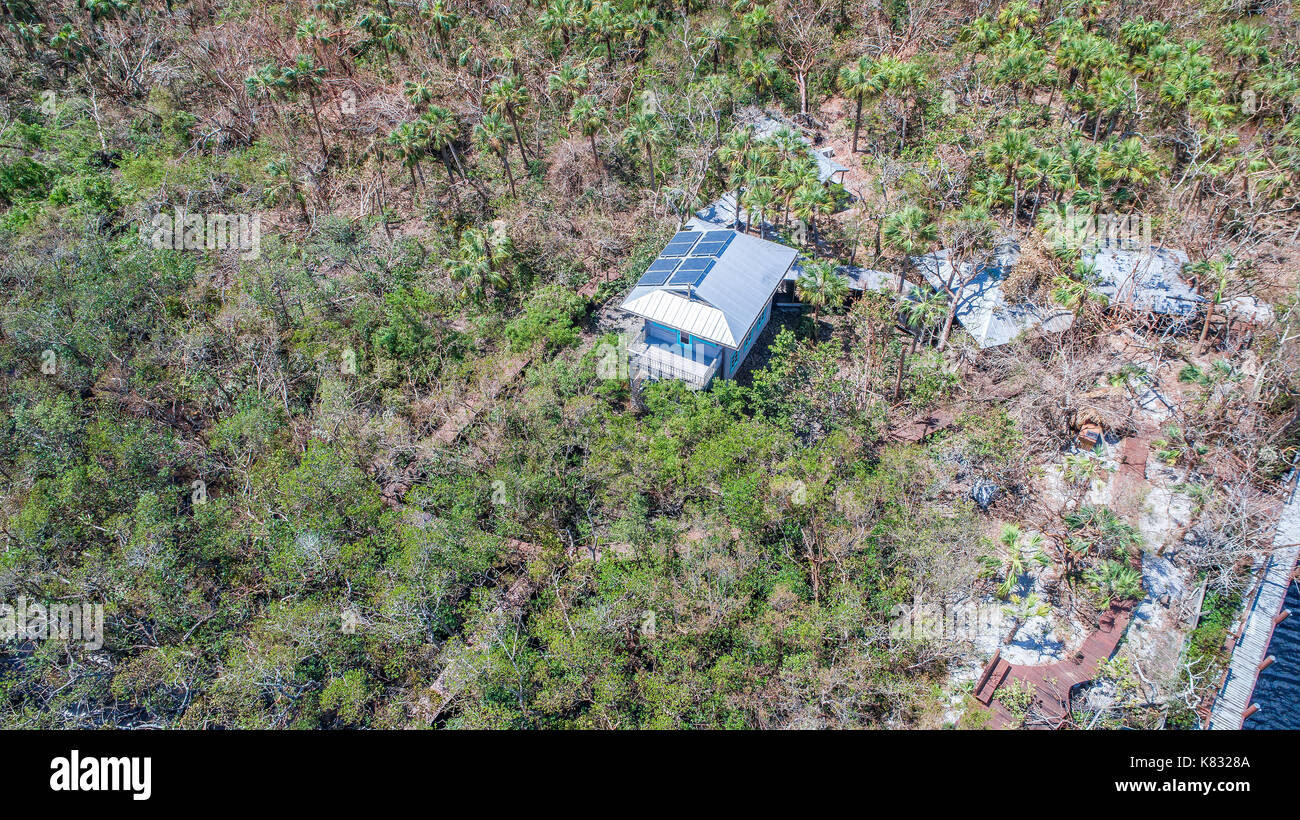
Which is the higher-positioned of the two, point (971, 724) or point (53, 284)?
point (53, 284)

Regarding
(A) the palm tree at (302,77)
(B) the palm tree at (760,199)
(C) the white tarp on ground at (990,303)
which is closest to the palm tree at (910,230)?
(C) the white tarp on ground at (990,303)

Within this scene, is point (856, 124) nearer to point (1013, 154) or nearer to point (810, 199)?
point (1013, 154)

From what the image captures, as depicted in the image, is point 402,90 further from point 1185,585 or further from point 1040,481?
point 1185,585

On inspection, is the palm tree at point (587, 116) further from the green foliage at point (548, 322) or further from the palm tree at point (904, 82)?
the palm tree at point (904, 82)

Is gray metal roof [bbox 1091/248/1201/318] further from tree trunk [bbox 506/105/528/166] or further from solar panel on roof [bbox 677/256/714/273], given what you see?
tree trunk [bbox 506/105/528/166]

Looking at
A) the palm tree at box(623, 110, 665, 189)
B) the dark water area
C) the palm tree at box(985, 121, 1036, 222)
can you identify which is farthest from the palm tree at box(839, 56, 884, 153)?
the dark water area

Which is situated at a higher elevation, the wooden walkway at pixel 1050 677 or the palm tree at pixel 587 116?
the palm tree at pixel 587 116

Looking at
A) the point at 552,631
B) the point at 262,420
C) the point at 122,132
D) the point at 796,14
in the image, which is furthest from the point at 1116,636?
the point at 122,132
